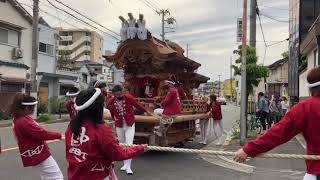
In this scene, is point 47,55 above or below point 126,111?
above

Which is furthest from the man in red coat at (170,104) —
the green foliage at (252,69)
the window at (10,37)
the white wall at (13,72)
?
the window at (10,37)

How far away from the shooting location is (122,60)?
572 inches

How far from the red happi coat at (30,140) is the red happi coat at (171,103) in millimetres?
6400

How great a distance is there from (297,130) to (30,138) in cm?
323

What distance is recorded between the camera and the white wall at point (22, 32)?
3066 centimetres

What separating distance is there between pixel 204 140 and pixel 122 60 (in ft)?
13.9

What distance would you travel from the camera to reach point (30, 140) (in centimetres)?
611

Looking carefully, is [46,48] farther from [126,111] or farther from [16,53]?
[126,111]

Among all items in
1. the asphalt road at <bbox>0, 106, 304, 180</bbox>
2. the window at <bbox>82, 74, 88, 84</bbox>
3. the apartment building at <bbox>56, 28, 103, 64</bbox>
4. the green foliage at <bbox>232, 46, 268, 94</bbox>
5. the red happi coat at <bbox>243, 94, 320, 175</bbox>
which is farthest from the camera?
the apartment building at <bbox>56, 28, 103, 64</bbox>

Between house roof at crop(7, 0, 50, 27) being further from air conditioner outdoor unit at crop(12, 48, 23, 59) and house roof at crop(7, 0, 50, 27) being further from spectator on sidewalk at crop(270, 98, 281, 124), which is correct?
spectator on sidewalk at crop(270, 98, 281, 124)

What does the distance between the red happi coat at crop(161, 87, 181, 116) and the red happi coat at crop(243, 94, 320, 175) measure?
777cm

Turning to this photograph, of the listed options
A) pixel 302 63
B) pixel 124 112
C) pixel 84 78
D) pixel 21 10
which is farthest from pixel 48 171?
pixel 84 78

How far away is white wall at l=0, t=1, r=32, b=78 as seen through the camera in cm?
3066

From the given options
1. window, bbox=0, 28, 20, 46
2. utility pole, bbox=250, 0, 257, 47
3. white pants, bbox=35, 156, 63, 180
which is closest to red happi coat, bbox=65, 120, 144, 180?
white pants, bbox=35, 156, 63, 180
